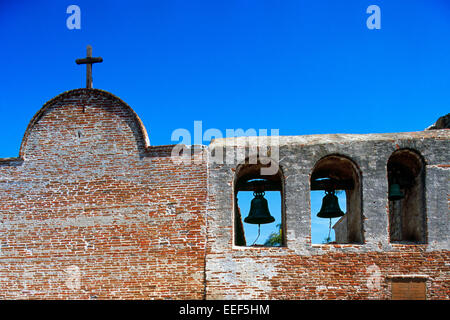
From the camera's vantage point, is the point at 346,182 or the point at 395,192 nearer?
the point at 395,192

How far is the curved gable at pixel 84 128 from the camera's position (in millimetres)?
8297

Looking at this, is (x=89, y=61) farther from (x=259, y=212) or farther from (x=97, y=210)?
(x=259, y=212)

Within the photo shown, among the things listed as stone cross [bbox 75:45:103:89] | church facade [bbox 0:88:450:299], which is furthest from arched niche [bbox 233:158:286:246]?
stone cross [bbox 75:45:103:89]

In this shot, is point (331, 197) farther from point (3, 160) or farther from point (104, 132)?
point (3, 160)

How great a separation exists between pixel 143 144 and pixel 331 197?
12.3 feet

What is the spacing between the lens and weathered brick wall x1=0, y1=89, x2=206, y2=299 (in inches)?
303

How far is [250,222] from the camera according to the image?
8648 millimetres

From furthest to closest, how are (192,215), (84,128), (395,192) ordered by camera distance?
(84,128)
(395,192)
(192,215)

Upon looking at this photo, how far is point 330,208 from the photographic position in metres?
8.36

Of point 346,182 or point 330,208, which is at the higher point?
point 346,182

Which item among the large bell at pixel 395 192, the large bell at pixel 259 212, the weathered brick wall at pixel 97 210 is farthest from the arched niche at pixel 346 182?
the weathered brick wall at pixel 97 210

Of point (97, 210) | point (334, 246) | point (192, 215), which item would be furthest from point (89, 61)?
point (334, 246)

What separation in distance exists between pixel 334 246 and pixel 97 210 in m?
4.33

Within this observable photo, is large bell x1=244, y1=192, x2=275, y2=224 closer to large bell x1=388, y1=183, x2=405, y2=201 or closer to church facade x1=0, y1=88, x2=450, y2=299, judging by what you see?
church facade x1=0, y1=88, x2=450, y2=299
